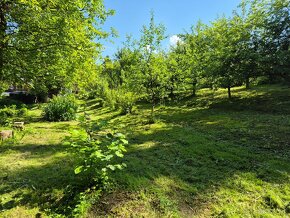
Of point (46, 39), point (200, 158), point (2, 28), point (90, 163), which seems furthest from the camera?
point (46, 39)

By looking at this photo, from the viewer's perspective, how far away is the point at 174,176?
441cm

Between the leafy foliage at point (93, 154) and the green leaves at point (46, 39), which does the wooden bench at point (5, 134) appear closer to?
the green leaves at point (46, 39)

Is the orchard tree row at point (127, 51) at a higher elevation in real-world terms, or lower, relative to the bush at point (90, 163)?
higher

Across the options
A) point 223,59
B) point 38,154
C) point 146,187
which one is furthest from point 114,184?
point 223,59

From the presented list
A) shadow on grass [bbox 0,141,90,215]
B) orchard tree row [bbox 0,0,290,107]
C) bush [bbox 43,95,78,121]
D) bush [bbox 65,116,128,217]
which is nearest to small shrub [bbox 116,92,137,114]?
orchard tree row [bbox 0,0,290,107]

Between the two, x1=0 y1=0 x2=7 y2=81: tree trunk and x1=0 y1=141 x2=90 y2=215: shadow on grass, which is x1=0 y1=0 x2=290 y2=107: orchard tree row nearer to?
x1=0 y1=0 x2=7 y2=81: tree trunk

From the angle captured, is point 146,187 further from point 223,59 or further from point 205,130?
point 223,59

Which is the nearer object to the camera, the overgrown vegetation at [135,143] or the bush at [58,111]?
→ the overgrown vegetation at [135,143]

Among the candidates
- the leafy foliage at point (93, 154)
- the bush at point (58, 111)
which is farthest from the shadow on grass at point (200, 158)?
the bush at point (58, 111)

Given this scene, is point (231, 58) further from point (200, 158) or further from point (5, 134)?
point (5, 134)

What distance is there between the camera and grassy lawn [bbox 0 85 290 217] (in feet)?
11.3

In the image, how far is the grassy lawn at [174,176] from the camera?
11.3ft

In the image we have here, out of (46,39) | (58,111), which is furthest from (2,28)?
(58,111)

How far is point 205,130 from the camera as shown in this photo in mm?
8039
